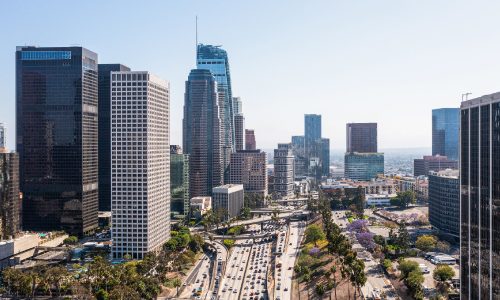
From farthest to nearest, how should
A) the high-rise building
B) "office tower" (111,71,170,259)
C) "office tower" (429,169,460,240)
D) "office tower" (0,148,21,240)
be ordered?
"office tower" (429,169,460,240) < "office tower" (0,148,21,240) < "office tower" (111,71,170,259) < the high-rise building

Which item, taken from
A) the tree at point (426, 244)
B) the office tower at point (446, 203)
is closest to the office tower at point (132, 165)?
the tree at point (426, 244)

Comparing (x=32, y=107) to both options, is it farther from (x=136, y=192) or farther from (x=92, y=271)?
(x=92, y=271)

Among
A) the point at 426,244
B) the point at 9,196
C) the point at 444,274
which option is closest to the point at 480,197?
the point at 444,274

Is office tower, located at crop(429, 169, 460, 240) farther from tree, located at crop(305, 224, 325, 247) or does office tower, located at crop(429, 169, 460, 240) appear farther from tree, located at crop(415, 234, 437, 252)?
tree, located at crop(305, 224, 325, 247)

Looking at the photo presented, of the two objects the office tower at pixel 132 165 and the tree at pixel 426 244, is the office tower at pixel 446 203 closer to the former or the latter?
the tree at pixel 426 244

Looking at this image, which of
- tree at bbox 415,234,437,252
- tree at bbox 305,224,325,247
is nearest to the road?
tree at bbox 305,224,325,247
